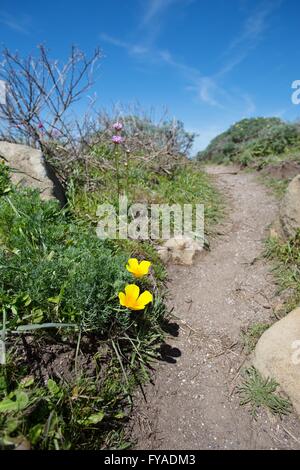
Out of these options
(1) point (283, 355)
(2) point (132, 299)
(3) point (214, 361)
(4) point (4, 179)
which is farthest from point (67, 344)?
(4) point (4, 179)

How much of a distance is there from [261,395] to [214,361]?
382 millimetres

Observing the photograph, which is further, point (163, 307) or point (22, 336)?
point (163, 307)

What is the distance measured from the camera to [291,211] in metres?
3.13

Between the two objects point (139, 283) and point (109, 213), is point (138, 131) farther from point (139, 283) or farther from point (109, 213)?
point (139, 283)

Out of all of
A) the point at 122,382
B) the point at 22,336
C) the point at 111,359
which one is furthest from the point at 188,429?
the point at 22,336

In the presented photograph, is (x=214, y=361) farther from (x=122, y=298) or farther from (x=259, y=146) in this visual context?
(x=259, y=146)

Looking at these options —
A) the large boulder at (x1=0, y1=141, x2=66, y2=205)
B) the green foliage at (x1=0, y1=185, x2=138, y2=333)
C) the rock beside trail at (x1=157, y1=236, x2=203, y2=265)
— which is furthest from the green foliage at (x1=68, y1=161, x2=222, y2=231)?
the green foliage at (x1=0, y1=185, x2=138, y2=333)

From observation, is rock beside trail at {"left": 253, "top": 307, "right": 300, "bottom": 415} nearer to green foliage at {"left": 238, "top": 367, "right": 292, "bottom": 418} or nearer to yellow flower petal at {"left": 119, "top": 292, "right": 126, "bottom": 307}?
green foliage at {"left": 238, "top": 367, "right": 292, "bottom": 418}

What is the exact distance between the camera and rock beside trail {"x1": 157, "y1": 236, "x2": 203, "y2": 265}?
3098 millimetres

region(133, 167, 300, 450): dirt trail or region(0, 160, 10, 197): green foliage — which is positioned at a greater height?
region(0, 160, 10, 197): green foliage

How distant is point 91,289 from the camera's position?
181 cm

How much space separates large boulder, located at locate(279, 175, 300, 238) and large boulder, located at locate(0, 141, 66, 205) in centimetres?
252

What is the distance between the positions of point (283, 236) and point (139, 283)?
74.1 inches

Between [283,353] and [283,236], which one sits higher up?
[283,236]
